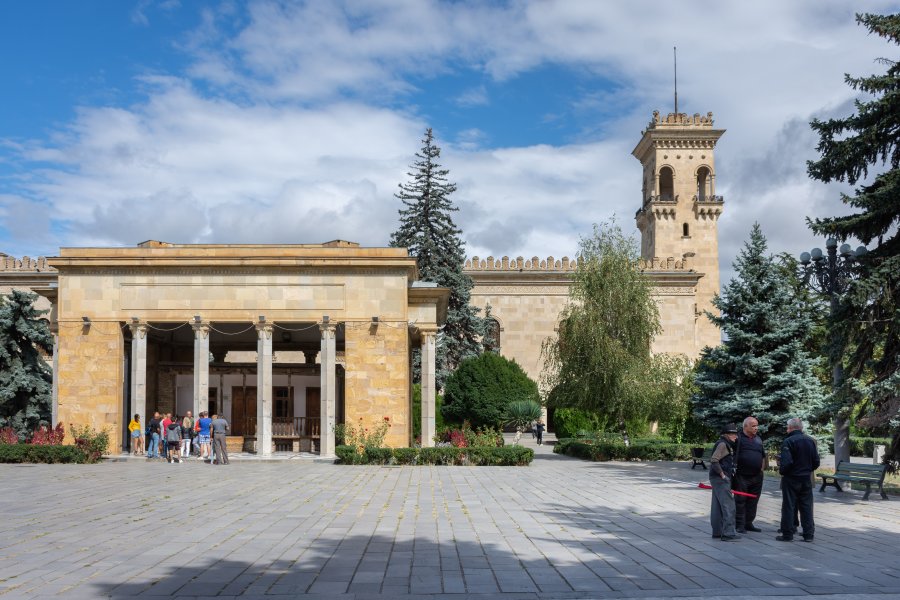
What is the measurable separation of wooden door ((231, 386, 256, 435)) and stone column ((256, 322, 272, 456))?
17.4 feet

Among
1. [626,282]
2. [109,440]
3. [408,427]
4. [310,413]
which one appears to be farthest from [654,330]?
[109,440]

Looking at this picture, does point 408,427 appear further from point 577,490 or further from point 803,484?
point 803,484

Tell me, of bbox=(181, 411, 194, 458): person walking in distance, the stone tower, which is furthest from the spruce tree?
the stone tower

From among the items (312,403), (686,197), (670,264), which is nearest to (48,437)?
(312,403)

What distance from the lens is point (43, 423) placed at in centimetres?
3281

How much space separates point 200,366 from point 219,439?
369cm

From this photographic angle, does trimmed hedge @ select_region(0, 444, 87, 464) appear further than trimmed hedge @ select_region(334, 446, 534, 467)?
No

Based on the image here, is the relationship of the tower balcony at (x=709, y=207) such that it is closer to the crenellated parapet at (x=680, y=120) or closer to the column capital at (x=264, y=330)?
the crenellated parapet at (x=680, y=120)

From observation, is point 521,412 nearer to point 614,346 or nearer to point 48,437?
point 614,346

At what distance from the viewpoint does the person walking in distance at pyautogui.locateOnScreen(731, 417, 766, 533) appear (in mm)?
12586

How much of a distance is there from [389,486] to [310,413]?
16515 millimetres

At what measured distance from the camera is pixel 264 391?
30.2 meters

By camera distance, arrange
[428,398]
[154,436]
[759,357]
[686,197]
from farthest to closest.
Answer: [686,197] → [428,398] → [154,436] → [759,357]

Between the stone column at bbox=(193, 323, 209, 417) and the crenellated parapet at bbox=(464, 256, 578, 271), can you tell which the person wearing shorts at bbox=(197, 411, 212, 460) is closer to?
the stone column at bbox=(193, 323, 209, 417)
